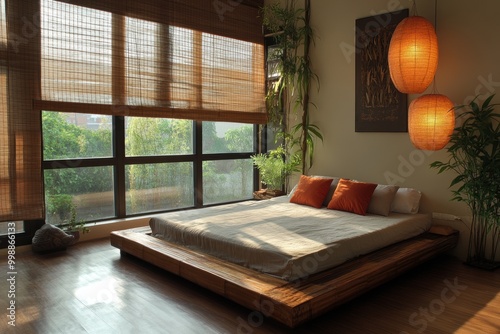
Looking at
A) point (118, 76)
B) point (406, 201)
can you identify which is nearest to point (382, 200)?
point (406, 201)

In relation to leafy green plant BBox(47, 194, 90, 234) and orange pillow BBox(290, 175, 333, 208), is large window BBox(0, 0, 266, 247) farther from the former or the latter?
orange pillow BBox(290, 175, 333, 208)

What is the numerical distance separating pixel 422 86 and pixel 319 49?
1868 millimetres

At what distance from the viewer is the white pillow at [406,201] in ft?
13.9

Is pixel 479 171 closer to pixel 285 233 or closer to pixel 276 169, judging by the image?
pixel 285 233

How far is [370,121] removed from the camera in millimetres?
4758

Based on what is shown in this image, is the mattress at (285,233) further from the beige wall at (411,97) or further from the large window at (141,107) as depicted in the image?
the large window at (141,107)

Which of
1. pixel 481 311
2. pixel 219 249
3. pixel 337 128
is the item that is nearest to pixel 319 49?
pixel 337 128

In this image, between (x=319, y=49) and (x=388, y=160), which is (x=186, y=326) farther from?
(x=319, y=49)

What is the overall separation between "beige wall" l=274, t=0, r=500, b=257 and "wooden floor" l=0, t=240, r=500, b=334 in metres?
1.11

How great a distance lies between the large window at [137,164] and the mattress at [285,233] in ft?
3.64

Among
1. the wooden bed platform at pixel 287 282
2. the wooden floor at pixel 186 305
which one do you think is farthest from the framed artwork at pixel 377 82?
the wooden floor at pixel 186 305

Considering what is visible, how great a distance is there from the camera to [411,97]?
14.5 feet

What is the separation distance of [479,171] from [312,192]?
170cm

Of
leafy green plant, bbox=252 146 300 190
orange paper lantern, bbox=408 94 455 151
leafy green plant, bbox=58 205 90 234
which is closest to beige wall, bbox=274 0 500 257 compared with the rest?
leafy green plant, bbox=252 146 300 190
